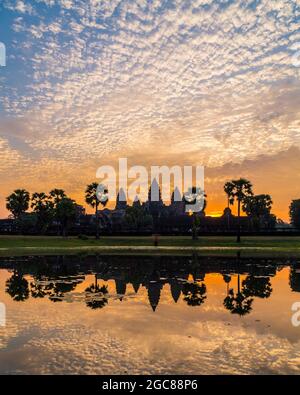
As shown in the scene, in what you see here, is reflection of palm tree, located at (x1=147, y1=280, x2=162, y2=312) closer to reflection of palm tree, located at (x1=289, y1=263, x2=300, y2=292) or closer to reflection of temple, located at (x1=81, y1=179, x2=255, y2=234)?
reflection of palm tree, located at (x1=289, y1=263, x2=300, y2=292)

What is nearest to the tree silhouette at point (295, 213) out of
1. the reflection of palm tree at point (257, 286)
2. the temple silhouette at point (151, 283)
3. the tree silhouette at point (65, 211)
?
the tree silhouette at point (65, 211)

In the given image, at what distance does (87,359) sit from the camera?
10.7m

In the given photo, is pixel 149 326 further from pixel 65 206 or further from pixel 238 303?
pixel 65 206

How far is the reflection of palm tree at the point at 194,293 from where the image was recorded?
18703 mm

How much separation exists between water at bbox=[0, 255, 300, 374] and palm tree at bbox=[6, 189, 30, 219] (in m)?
80.2

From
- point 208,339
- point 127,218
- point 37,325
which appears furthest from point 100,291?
point 127,218

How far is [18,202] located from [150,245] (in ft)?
174

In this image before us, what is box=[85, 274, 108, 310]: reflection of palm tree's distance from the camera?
17891 mm

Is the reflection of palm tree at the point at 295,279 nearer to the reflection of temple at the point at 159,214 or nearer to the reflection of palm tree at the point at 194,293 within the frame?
the reflection of palm tree at the point at 194,293

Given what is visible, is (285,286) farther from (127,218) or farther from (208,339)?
(127,218)

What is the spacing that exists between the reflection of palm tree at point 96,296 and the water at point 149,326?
A: 5 cm

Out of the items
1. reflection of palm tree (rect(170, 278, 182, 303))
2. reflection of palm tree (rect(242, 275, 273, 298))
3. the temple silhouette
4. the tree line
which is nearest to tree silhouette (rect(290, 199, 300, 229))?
the tree line

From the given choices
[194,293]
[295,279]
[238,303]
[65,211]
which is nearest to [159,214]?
[65,211]
